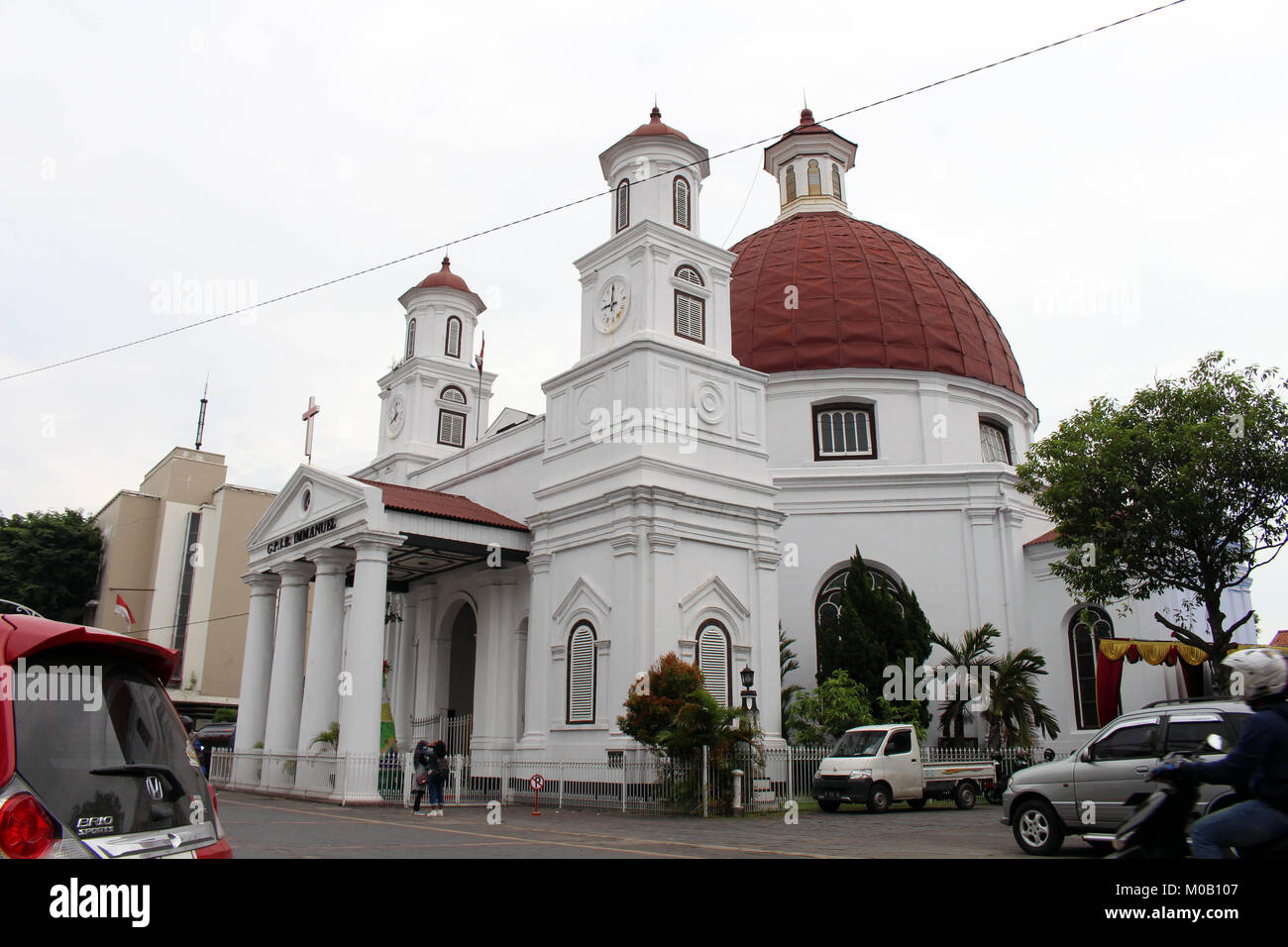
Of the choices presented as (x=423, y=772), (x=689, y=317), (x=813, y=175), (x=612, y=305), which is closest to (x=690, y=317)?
(x=689, y=317)

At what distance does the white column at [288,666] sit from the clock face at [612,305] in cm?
1034

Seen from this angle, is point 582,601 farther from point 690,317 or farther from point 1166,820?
point 1166,820

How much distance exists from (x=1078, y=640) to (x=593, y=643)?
14936mm

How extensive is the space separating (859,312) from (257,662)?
21.4 meters

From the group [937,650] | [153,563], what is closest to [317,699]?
[937,650]

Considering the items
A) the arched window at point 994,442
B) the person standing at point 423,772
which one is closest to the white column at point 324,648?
the person standing at point 423,772

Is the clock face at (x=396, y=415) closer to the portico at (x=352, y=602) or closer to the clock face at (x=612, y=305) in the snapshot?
the portico at (x=352, y=602)

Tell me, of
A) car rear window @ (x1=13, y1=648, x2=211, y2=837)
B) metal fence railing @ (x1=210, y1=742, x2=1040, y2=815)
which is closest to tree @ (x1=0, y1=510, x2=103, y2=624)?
metal fence railing @ (x1=210, y1=742, x2=1040, y2=815)

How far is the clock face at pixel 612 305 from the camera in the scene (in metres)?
24.8

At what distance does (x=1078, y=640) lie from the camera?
28594mm

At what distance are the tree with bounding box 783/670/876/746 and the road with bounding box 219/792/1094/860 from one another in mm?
3822

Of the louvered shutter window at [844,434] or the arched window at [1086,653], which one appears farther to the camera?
the louvered shutter window at [844,434]

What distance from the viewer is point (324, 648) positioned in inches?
962
